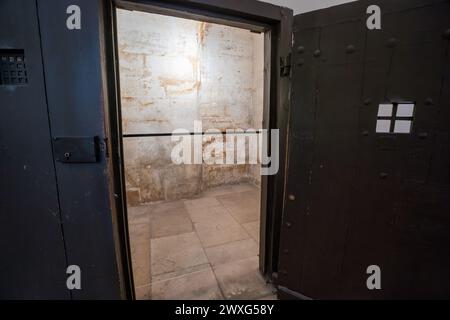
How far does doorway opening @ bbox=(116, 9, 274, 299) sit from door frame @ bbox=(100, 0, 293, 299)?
14 centimetres

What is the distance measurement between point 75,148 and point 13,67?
1.39 ft

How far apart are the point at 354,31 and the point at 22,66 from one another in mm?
1542

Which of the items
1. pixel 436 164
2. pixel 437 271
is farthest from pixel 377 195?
pixel 437 271

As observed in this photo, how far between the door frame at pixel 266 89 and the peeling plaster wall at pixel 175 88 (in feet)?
6.07

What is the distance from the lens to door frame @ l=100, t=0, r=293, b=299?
40.7 inches

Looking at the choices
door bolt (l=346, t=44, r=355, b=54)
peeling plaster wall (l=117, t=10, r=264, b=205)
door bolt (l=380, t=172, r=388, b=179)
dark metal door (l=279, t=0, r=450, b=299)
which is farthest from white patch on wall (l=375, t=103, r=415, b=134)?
peeling plaster wall (l=117, t=10, r=264, b=205)

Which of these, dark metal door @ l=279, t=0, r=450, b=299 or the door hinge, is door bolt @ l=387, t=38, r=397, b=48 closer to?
dark metal door @ l=279, t=0, r=450, b=299

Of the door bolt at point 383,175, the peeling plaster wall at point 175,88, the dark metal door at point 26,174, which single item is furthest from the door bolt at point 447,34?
the peeling plaster wall at point 175,88

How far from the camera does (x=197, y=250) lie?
202 cm

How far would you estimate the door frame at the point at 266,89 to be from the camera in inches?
40.7

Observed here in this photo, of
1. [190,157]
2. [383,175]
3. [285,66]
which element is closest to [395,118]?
[383,175]

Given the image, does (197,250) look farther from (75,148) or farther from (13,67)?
(13,67)

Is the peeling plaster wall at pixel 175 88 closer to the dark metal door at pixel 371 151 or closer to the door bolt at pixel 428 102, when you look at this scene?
the dark metal door at pixel 371 151
